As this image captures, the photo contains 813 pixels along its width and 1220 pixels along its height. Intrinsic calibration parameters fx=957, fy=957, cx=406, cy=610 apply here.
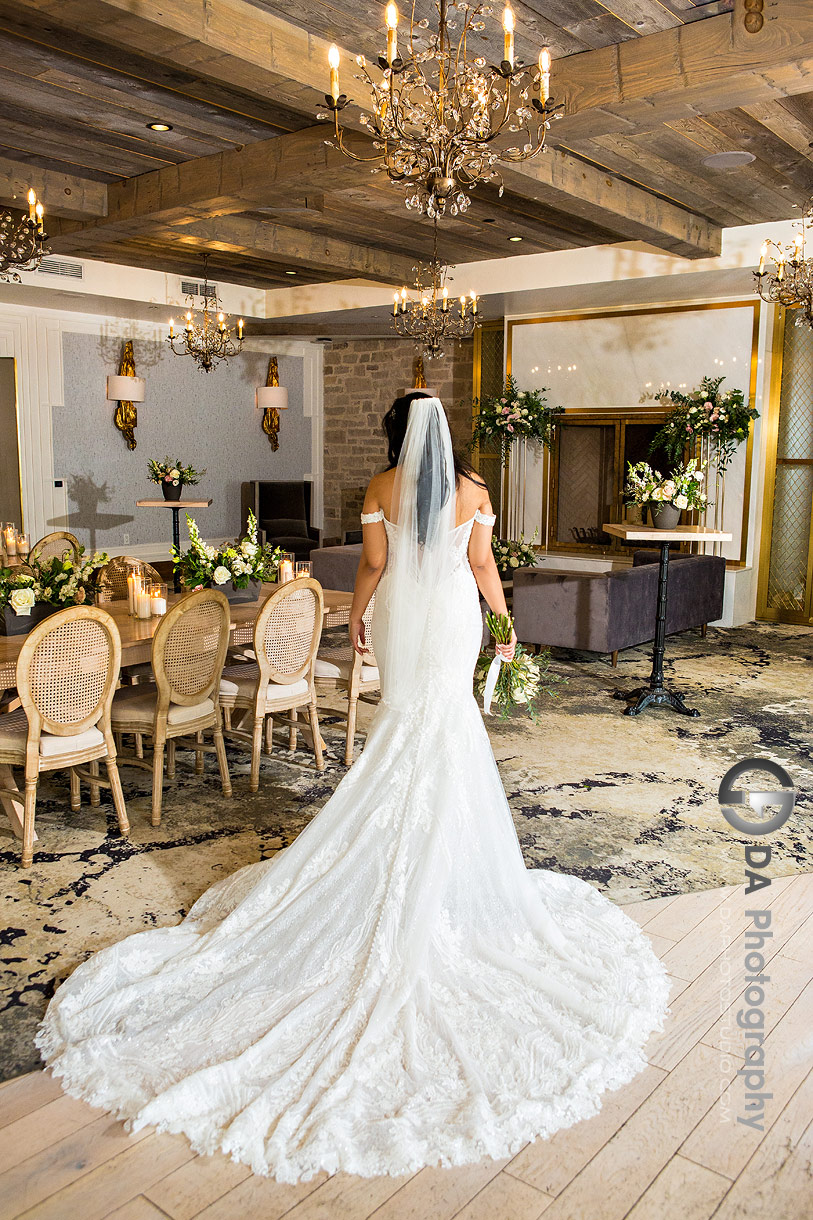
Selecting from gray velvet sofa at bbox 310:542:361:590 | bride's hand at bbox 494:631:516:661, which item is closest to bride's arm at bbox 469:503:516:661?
bride's hand at bbox 494:631:516:661

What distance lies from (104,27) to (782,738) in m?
4.73


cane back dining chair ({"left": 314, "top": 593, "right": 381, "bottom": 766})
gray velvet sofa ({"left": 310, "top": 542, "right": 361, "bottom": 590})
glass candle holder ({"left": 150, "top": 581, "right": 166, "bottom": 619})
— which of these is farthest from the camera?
gray velvet sofa ({"left": 310, "top": 542, "right": 361, "bottom": 590})

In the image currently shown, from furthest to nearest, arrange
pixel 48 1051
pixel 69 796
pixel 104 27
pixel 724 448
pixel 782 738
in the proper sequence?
pixel 724 448 < pixel 782 738 < pixel 69 796 < pixel 104 27 < pixel 48 1051

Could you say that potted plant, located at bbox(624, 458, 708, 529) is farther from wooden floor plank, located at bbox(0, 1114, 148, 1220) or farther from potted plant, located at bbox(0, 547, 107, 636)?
wooden floor plank, located at bbox(0, 1114, 148, 1220)

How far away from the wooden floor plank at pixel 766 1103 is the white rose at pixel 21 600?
127 inches

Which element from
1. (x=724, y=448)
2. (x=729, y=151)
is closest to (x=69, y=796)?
(x=729, y=151)

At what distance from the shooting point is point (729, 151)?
573 cm

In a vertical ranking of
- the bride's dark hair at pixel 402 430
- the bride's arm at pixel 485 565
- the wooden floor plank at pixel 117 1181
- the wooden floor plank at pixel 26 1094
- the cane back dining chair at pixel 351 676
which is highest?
the bride's dark hair at pixel 402 430

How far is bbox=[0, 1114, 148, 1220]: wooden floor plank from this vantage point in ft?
6.50

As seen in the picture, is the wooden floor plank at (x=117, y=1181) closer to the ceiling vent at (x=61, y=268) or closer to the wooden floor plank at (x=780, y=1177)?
the wooden floor plank at (x=780, y=1177)

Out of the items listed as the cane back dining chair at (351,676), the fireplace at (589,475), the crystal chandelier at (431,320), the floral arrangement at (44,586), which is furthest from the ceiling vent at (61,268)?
the cane back dining chair at (351,676)

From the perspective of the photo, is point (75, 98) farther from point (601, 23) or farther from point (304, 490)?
point (304, 490)

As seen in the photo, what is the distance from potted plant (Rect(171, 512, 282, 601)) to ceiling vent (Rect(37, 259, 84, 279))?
4.89 meters

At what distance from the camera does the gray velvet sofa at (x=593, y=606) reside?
704cm
